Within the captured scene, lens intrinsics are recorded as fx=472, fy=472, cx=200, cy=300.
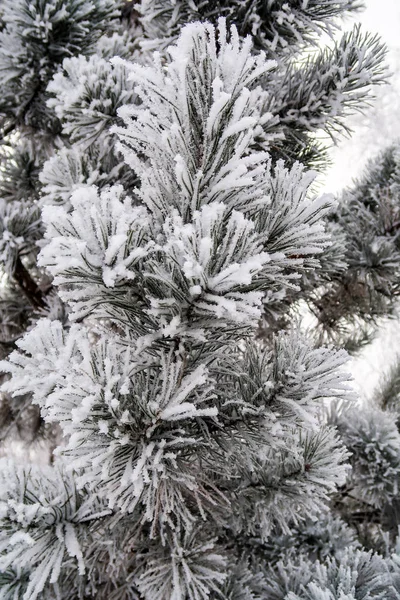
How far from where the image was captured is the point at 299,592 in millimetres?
749

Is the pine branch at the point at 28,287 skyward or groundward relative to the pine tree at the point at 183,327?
groundward

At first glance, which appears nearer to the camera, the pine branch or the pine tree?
the pine tree

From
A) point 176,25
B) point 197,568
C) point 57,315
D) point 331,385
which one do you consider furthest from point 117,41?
point 197,568

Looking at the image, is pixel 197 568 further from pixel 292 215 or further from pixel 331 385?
pixel 292 215

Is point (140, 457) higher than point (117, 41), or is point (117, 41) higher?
point (117, 41)

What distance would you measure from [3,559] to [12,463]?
139 millimetres

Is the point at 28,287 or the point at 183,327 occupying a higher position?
the point at 183,327

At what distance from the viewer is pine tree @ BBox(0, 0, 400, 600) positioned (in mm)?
410

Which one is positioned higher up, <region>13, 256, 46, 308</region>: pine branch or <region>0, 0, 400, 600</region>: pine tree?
<region>0, 0, 400, 600</region>: pine tree

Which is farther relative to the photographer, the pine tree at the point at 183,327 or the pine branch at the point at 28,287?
the pine branch at the point at 28,287

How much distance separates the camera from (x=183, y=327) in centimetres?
45

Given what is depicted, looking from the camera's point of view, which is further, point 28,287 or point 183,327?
point 28,287

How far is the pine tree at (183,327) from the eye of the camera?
41 centimetres

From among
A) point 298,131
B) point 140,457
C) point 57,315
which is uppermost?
point 298,131
